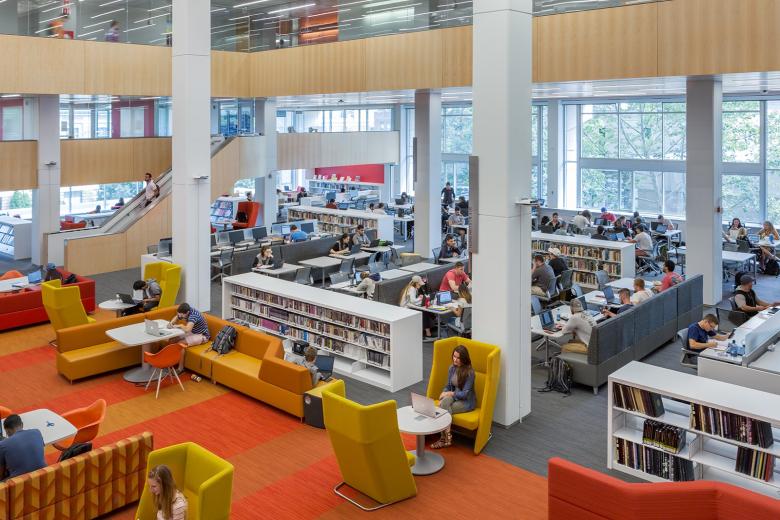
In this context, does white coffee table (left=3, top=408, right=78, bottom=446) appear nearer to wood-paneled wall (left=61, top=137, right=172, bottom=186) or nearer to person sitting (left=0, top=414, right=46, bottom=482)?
person sitting (left=0, top=414, right=46, bottom=482)

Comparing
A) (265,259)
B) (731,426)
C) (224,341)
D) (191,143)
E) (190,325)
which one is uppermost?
(191,143)

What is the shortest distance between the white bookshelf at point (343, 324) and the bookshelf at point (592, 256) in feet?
23.8

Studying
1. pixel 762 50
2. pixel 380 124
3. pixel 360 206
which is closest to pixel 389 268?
pixel 762 50

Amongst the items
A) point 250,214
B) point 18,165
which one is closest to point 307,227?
point 250,214

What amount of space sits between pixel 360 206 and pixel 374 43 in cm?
1241

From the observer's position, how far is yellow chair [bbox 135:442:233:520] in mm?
5844

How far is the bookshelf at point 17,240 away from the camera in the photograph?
21.0 m

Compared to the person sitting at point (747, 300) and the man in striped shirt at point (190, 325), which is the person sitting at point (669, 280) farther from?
the man in striped shirt at point (190, 325)

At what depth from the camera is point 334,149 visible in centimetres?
2583

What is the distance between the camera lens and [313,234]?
67.5 feet

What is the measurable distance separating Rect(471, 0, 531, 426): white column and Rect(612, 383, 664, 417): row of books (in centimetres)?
145

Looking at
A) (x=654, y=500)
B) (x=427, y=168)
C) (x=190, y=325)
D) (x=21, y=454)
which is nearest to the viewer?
(x=654, y=500)

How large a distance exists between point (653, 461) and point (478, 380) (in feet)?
7.10

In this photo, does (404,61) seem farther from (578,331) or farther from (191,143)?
(578,331)
